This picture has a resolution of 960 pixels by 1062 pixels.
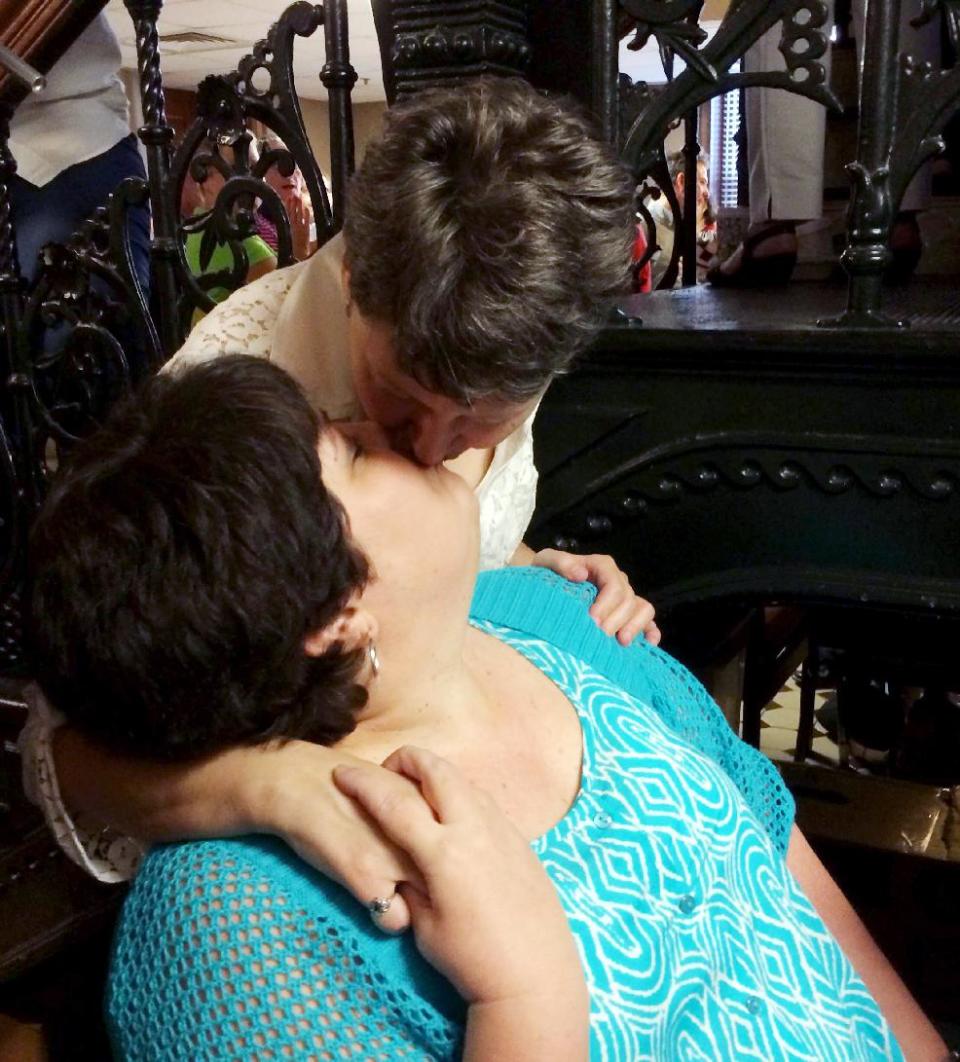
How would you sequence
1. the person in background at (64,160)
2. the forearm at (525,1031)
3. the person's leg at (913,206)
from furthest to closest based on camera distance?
the person's leg at (913,206) < the person in background at (64,160) < the forearm at (525,1031)

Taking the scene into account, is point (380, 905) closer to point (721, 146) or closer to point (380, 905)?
point (380, 905)

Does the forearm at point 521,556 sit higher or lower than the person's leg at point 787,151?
lower

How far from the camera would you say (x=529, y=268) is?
2.89 ft

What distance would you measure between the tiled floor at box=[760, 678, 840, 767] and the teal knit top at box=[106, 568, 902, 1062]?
2.69 m

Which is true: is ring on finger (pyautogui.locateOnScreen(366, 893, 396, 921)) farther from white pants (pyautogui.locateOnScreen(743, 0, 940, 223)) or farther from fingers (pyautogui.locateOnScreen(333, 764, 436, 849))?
white pants (pyautogui.locateOnScreen(743, 0, 940, 223))

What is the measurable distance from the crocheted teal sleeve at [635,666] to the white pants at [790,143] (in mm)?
1345

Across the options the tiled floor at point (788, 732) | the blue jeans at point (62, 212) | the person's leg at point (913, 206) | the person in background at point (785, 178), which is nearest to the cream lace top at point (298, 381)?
the blue jeans at point (62, 212)

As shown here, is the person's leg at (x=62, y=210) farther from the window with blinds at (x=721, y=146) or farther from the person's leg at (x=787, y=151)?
the window with blinds at (x=721, y=146)

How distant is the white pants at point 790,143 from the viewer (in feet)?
7.20

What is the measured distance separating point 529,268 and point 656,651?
551mm

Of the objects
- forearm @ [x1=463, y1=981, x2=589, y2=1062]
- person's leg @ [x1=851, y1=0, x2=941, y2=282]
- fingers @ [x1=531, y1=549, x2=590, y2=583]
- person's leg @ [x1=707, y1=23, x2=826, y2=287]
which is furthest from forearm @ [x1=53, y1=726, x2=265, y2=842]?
person's leg @ [x1=851, y1=0, x2=941, y2=282]

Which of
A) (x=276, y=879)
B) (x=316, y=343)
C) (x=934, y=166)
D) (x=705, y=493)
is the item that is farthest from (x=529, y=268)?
(x=934, y=166)

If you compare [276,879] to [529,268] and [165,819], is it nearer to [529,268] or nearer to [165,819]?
[165,819]

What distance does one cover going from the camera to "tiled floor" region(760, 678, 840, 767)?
3.86 meters
